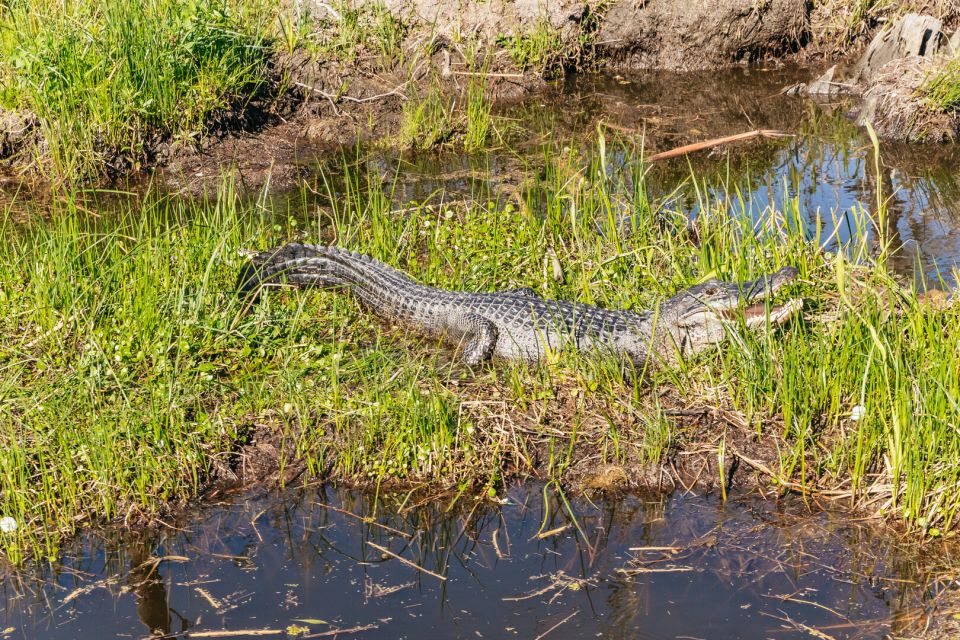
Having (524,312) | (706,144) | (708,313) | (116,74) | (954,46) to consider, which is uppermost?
(954,46)

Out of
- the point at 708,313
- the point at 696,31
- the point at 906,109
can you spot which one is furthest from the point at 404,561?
the point at 696,31

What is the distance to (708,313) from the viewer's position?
494 centimetres

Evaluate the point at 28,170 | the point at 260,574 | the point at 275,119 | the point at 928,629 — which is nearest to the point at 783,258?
the point at 928,629

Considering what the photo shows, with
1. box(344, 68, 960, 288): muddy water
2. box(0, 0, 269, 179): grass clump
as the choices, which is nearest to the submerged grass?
box(344, 68, 960, 288): muddy water

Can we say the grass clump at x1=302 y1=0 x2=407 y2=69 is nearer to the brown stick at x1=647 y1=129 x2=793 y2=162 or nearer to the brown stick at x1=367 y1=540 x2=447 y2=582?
the brown stick at x1=647 y1=129 x2=793 y2=162

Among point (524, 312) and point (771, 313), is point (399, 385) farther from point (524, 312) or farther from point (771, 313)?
point (771, 313)

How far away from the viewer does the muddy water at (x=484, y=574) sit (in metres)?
3.50

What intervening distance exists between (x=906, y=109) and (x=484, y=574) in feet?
20.7

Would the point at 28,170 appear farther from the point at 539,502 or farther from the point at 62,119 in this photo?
the point at 539,502

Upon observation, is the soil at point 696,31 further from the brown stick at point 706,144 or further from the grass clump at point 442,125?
the grass clump at point 442,125

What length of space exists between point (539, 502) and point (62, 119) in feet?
16.4

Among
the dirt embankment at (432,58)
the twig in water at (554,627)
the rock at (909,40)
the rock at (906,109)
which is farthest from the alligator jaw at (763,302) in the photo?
the rock at (909,40)

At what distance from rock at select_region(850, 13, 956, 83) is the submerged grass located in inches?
175

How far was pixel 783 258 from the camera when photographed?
5.41 meters
